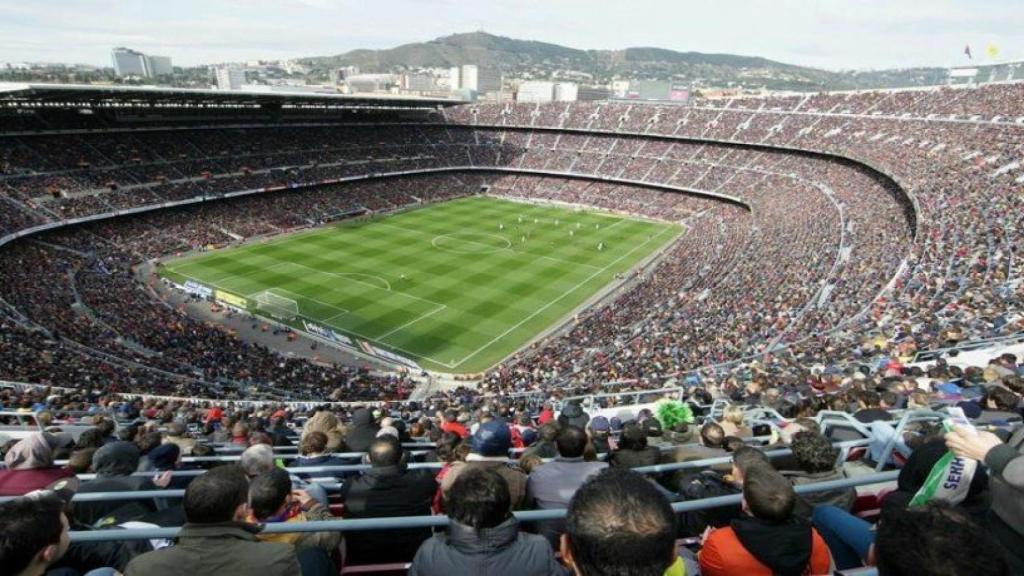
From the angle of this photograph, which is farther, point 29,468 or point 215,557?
point 29,468

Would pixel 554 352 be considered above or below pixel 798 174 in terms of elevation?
below

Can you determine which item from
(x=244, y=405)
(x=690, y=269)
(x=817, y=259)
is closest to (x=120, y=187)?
(x=244, y=405)

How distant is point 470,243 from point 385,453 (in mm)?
48174

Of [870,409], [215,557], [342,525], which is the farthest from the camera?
[870,409]

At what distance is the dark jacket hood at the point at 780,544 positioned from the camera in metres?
3.44

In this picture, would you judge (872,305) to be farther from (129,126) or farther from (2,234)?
(129,126)

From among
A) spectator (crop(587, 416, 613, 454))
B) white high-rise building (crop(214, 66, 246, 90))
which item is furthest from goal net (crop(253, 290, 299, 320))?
white high-rise building (crop(214, 66, 246, 90))

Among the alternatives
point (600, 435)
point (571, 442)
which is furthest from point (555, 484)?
point (600, 435)

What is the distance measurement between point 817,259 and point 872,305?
35.6 feet

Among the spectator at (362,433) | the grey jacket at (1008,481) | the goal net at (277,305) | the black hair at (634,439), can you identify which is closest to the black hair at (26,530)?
the spectator at (362,433)

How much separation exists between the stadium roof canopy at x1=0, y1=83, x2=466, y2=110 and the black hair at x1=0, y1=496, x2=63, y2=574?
46.5 m

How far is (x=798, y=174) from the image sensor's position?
57.6 metres

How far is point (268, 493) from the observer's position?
412 centimetres

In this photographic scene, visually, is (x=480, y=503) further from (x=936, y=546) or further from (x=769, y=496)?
(x=936, y=546)
